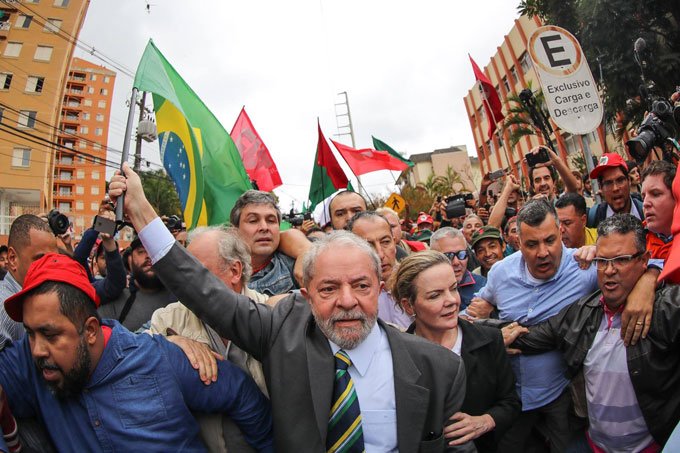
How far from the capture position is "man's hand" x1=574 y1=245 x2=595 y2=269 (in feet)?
9.12

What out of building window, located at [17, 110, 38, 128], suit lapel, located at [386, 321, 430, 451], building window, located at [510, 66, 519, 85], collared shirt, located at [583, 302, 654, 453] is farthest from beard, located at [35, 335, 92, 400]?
building window, located at [510, 66, 519, 85]

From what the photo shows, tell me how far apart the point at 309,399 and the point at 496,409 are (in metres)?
1.14

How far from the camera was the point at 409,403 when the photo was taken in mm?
1912

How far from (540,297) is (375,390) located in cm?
147

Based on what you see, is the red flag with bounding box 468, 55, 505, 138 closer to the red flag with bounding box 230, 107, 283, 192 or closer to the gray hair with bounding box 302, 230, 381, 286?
the red flag with bounding box 230, 107, 283, 192

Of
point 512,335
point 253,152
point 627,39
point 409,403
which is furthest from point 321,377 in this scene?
point 627,39

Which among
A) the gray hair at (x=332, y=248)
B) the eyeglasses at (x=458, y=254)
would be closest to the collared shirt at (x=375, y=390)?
the gray hair at (x=332, y=248)

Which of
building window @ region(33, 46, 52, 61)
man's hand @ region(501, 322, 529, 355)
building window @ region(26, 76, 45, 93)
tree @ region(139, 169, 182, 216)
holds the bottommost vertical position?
man's hand @ region(501, 322, 529, 355)

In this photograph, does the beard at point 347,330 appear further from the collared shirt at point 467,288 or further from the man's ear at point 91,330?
the collared shirt at point 467,288

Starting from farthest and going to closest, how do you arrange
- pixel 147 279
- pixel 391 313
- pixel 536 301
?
pixel 147 279 → pixel 391 313 → pixel 536 301

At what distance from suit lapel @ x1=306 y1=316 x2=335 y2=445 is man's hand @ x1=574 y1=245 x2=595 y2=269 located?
1.67 meters

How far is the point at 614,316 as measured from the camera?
258 cm

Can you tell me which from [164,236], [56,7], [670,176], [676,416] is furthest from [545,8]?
[56,7]

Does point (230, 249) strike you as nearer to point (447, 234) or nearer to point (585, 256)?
point (585, 256)
